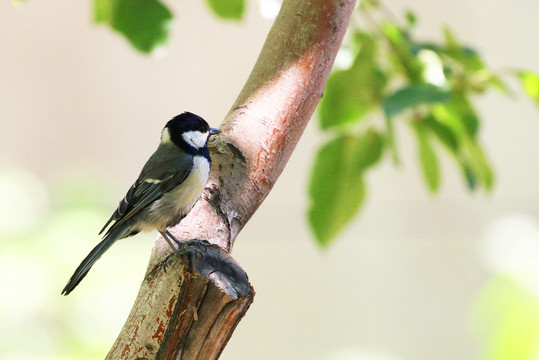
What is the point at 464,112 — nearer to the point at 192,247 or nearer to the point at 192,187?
the point at 192,187

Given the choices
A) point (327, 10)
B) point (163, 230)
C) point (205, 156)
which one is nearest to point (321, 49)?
point (327, 10)

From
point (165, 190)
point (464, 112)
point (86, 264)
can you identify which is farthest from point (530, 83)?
point (86, 264)

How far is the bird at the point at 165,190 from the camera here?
1367mm

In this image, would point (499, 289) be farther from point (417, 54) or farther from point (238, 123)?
point (238, 123)

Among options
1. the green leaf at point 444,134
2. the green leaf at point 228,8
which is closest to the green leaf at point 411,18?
the green leaf at point 444,134

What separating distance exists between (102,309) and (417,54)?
1.44 metres

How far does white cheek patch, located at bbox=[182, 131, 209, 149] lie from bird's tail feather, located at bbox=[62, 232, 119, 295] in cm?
29

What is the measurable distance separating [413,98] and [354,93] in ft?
1.09

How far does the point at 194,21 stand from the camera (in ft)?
13.3

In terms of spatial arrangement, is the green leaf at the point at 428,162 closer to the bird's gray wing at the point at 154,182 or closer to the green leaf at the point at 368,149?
the green leaf at the point at 368,149

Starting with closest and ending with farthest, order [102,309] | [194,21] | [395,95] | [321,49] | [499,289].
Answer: [395,95], [321,49], [102,309], [499,289], [194,21]

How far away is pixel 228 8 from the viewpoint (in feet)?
5.07

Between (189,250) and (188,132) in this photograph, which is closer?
(189,250)

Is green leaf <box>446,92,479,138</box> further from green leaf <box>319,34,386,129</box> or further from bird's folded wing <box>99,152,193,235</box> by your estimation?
bird's folded wing <box>99,152,193,235</box>
